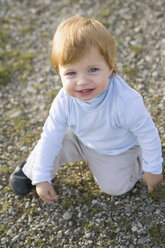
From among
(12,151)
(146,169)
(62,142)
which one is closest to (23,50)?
(12,151)

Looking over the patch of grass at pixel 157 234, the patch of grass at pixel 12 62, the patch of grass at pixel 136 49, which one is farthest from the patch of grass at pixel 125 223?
the patch of grass at pixel 12 62

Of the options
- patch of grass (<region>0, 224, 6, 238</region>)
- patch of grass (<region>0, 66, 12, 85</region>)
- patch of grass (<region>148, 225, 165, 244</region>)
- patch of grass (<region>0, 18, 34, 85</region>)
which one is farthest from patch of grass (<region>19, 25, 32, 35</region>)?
patch of grass (<region>148, 225, 165, 244</region>)

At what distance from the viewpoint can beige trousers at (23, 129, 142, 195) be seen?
13.7 ft

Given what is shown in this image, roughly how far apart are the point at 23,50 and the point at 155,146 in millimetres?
4480

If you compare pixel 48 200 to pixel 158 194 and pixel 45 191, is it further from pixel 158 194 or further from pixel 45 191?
pixel 158 194

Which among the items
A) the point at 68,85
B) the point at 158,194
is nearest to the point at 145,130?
the point at 68,85

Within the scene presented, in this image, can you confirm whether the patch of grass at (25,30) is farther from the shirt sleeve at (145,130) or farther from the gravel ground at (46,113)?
the shirt sleeve at (145,130)

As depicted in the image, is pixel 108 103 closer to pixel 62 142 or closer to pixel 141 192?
pixel 62 142

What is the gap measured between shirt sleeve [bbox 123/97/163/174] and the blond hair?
560mm

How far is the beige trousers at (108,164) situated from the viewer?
4168 mm

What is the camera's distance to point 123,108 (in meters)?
3.45

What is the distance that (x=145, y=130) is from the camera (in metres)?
3.53

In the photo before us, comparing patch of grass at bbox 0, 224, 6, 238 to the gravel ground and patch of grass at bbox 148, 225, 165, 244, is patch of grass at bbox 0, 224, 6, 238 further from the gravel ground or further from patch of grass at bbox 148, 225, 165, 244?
patch of grass at bbox 148, 225, 165, 244

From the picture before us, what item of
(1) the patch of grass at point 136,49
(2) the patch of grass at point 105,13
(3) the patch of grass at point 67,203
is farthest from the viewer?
(2) the patch of grass at point 105,13
